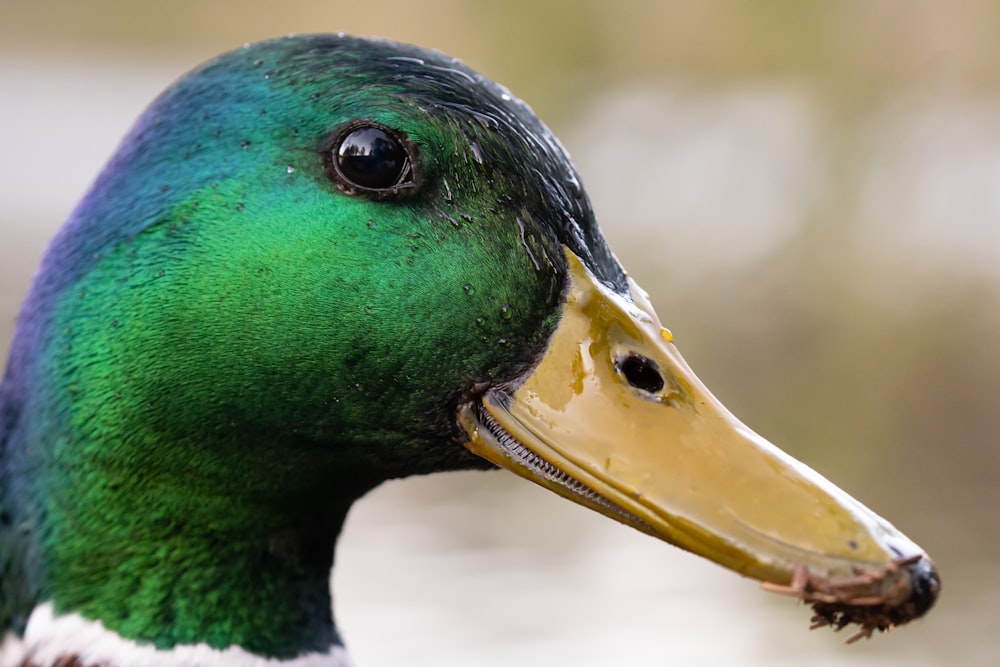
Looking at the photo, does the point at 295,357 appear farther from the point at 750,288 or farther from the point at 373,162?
the point at 750,288

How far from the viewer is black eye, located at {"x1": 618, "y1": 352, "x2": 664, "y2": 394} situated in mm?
1716

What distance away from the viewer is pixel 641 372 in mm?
1723

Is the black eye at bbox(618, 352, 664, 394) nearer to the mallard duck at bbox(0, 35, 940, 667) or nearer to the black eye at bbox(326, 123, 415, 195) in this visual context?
the mallard duck at bbox(0, 35, 940, 667)

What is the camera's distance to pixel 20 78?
1227 cm

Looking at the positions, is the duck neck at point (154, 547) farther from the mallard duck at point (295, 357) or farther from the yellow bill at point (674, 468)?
the yellow bill at point (674, 468)

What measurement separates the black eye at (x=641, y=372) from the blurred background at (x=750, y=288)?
2.76m

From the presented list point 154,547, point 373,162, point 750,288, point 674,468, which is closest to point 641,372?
point 674,468

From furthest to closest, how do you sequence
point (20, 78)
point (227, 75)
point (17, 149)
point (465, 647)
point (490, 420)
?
point (20, 78) → point (17, 149) → point (465, 647) → point (227, 75) → point (490, 420)

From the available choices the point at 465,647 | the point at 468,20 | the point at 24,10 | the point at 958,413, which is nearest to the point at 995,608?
the point at 958,413

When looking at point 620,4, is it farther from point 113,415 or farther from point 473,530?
point 113,415

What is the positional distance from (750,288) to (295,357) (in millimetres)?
4837

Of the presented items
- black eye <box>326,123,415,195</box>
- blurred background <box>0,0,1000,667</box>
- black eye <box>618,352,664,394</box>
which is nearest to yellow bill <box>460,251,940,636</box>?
black eye <box>618,352,664,394</box>

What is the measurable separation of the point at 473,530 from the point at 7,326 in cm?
A: 268

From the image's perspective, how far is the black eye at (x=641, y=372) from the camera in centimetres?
172
